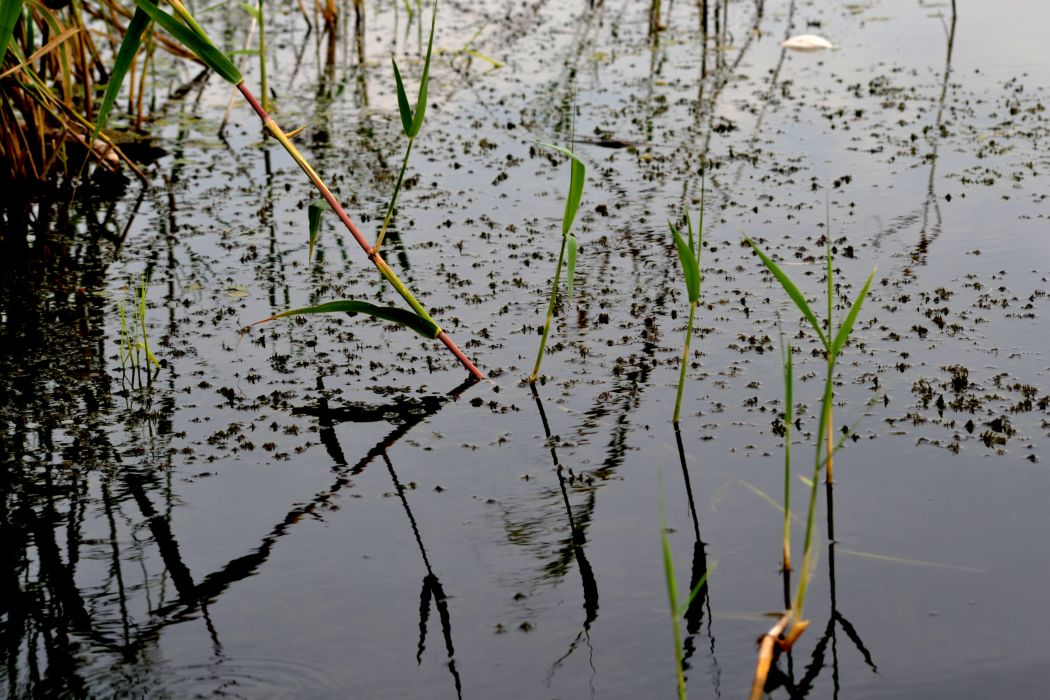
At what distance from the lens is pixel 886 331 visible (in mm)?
3105

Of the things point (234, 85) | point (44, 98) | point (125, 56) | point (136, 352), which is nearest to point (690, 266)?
point (234, 85)

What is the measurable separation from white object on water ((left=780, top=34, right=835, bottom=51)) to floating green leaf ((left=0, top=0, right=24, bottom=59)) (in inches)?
171

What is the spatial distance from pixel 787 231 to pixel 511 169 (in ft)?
4.09

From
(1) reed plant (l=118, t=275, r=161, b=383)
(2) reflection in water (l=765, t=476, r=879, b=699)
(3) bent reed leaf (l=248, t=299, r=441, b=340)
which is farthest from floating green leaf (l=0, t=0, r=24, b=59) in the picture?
(2) reflection in water (l=765, t=476, r=879, b=699)

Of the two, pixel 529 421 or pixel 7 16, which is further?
pixel 529 421

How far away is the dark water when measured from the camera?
78.6 inches

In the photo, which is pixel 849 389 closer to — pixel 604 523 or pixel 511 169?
pixel 604 523

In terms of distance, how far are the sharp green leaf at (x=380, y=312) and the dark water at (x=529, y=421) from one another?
185mm

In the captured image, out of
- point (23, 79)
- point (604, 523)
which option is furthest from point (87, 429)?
point (23, 79)

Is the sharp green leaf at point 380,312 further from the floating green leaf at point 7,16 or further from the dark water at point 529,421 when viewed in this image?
the floating green leaf at point 7,16

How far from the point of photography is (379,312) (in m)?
2.71

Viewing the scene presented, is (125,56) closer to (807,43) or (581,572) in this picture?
(581,572)

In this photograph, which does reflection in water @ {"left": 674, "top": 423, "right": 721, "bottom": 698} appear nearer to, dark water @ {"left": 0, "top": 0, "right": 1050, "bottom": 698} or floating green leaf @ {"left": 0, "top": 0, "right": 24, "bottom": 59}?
dark water @ {"left": 0, "top": 0, "right": 1050, "bottom": 698}

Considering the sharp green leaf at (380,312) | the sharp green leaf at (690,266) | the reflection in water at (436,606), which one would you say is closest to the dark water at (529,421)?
the reflection in water at (436,606)
